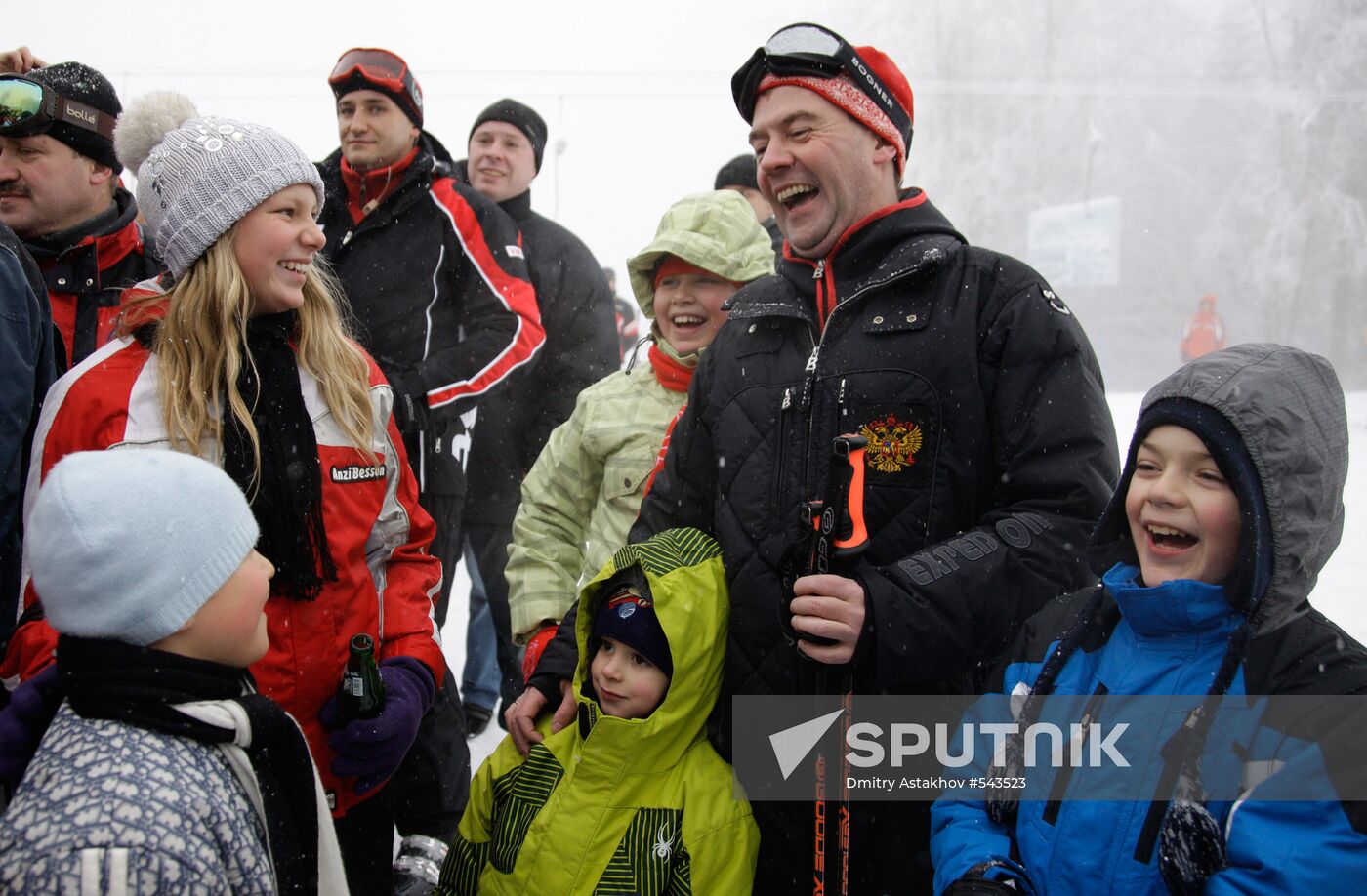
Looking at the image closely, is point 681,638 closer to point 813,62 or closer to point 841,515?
point 841,515

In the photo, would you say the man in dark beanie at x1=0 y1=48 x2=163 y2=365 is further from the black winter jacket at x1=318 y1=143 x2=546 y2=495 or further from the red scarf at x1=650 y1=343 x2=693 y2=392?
the red scarf at x1=650 y1=343 x2=693 y2=392

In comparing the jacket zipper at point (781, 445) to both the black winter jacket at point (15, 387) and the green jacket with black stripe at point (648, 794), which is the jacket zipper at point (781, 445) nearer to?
the green jacket with black stripe at point (648, 794)

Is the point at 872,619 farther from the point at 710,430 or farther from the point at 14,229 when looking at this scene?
the point at 14,229

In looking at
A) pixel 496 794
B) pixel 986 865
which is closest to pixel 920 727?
pixel 986 865

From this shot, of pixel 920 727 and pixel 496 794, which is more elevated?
pixel 920 727

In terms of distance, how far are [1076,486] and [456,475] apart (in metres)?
2.40

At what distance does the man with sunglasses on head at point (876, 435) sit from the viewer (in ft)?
5.35

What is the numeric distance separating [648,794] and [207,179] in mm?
1422

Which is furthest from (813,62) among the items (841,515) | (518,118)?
(518,118)

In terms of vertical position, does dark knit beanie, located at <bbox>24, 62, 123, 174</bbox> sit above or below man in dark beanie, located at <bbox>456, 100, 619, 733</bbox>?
above

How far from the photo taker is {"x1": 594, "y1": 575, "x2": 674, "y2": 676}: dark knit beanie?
6.36ft

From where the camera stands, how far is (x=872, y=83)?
1.96m

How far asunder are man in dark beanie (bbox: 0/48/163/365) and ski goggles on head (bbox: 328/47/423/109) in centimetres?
82

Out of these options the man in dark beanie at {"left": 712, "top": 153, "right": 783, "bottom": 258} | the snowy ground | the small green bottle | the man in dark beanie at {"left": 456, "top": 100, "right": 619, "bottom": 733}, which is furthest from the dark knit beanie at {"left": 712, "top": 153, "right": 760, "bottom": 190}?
the small green bottle
